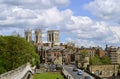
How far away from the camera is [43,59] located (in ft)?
527

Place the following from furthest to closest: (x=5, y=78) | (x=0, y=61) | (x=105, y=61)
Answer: (x=105, y=61), (x=0, y=61), (x=5, y=78)

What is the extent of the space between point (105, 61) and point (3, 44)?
78.8 meters

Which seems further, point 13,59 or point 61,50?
point 61,50


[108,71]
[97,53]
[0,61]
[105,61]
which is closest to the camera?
[0,61]

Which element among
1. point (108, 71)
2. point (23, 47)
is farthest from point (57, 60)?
point (23, 47)

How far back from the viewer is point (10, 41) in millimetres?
74312

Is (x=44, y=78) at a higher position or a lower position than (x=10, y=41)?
lower

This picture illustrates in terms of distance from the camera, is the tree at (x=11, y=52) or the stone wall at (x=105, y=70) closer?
the tree at (x=11, y=52)

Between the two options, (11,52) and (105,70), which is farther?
(105,70)

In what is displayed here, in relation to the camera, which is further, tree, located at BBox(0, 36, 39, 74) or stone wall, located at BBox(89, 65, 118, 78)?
stone wall, located at BBox(89, 65, 118, 78)

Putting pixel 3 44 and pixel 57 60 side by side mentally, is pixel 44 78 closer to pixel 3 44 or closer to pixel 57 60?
pixel 3 44

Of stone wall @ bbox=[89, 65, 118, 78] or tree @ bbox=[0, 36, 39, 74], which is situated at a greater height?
tree @ bbox=[0, 36, 39, 74]

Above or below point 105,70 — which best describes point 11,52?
above

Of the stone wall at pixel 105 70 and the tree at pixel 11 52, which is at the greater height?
the tree at pixel 11 52
